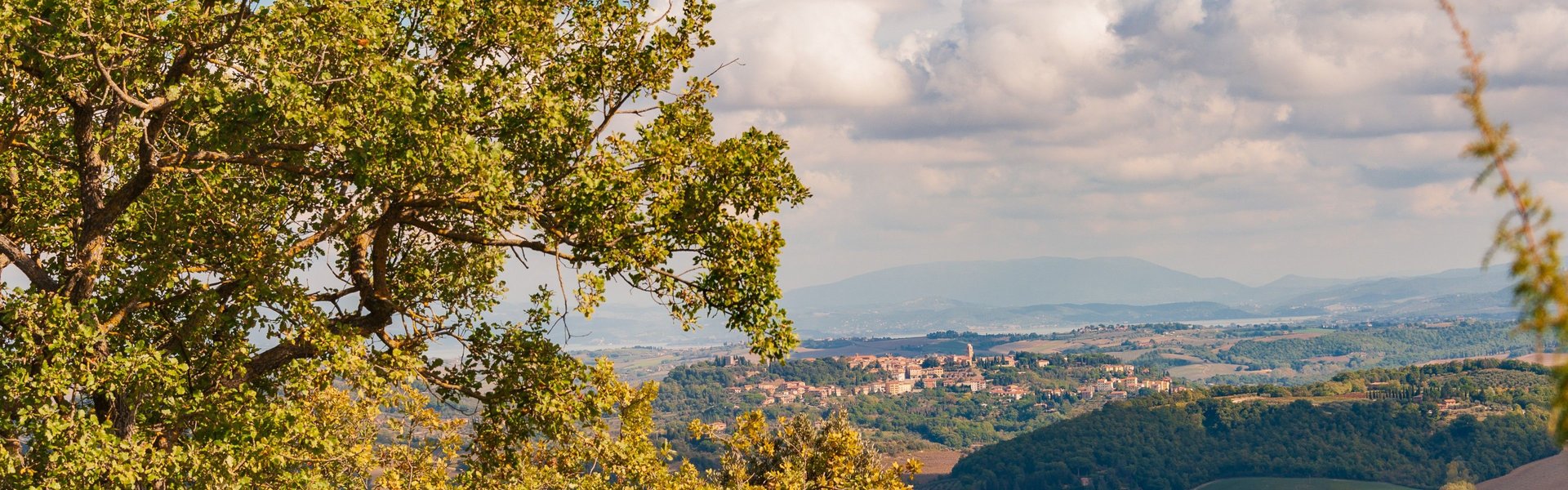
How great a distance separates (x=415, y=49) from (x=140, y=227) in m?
3.09

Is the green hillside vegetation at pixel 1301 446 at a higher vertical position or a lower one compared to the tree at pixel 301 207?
lower

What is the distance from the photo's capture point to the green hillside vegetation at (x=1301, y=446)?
6742 inches

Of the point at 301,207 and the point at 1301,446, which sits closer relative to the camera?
the point at 301,207

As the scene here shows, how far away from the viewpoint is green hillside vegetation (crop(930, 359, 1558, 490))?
6742 inches

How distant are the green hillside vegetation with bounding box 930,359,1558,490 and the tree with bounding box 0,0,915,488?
561 feet

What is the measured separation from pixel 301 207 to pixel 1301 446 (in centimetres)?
19350

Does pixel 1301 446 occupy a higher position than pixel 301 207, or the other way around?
pixel 301 207

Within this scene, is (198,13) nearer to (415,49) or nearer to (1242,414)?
(415,49)

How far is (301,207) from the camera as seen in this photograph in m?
11.6

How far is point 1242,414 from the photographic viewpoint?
199m

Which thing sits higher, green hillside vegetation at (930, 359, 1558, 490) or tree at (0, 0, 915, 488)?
tree at (0, 0, 915, 488)

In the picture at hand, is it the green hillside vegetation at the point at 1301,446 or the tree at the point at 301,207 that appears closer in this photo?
the tree at the point at 301,207

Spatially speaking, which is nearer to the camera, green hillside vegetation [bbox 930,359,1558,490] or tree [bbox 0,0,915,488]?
tree [bbox 0,0,915,488]

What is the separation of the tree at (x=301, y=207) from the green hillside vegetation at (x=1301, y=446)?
17088 cm
